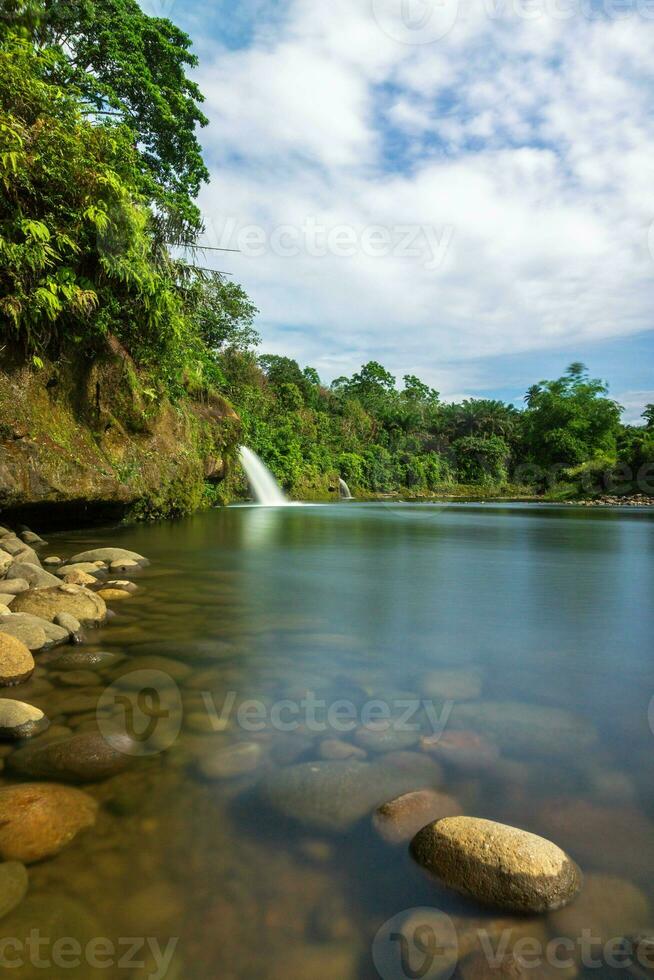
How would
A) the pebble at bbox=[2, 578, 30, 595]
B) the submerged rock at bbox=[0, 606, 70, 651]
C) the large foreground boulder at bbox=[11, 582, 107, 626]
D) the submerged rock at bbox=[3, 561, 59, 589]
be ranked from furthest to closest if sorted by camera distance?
the submerged rock at bbox=[3, 561, 59, 589], the pebble at bbox=[2, 578, 30, 595], the large foreground boulder at bbox=[11, 582, 107, 626], the submerged rock at bbox=[0, 606, 70, 651]

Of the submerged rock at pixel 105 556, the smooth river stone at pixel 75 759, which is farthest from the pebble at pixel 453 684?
the submerged rock at pixel 105 556

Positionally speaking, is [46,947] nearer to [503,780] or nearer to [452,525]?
[503,780]

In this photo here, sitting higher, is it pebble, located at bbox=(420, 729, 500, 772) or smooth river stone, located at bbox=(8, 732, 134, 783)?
smooth river stone, located at bbox=(8, 732, 134, 783)

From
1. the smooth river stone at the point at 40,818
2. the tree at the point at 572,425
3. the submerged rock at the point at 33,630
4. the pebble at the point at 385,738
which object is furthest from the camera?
the tree at the point at 572,425

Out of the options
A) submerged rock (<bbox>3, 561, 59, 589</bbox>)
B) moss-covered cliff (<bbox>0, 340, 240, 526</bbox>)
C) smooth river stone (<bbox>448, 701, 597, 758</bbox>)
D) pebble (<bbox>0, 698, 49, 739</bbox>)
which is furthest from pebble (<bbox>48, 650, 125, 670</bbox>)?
moss-covered cliff (<bbox>0, 340, 240, 526</bbox>)

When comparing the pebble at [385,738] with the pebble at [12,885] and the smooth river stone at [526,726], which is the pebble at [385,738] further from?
the pebble at [12,885]

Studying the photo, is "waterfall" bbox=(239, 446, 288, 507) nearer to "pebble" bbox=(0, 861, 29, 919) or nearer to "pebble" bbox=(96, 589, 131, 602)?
"pebble" bbox=(96, 589, 131, 602)

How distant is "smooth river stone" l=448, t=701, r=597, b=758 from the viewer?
266 cm

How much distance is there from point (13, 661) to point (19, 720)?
0.72 m

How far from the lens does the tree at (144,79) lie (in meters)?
12.6

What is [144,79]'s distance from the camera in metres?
13.7
